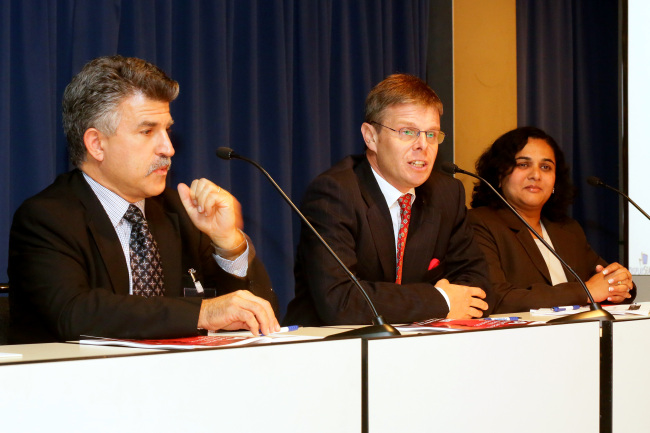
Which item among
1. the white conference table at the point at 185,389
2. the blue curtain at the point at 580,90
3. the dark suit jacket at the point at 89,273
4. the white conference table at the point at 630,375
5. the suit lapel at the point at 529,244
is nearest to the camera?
the white conference table at the point at 185,389

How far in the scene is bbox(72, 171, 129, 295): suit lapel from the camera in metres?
2.16

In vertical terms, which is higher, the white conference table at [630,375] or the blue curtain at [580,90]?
the blue curtain at [580,90]

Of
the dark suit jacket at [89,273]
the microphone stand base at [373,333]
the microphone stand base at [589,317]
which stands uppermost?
the dark suit jacket at [89,273]

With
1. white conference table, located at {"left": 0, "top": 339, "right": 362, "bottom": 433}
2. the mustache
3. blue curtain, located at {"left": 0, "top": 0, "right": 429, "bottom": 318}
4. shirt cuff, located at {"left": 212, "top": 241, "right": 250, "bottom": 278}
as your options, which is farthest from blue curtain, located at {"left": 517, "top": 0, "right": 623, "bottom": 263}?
white conference table, located at {"left": 0, "top": 339, "right": 362, "bottom": 433}

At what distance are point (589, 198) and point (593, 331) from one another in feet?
9.45

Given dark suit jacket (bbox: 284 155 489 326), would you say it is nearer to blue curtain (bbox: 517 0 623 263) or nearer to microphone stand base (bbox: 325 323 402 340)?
microphone stand base (bbox: 325 323 402 340)

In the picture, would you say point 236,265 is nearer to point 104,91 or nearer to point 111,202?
point 111,202

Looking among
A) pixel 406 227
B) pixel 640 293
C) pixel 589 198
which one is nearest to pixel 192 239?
pixel 406 227

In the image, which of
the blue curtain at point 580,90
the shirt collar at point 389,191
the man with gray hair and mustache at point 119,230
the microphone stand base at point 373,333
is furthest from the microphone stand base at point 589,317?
the blue curtain at point 580,90

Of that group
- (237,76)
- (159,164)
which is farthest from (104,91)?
(237,76)

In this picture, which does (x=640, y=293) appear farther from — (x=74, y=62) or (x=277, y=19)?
(x=74, y=62)

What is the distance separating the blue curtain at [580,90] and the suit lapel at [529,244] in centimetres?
104

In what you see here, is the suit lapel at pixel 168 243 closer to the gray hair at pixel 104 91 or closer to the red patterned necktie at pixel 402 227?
the gray hair at pixel 104 91

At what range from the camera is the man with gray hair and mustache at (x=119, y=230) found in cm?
196
